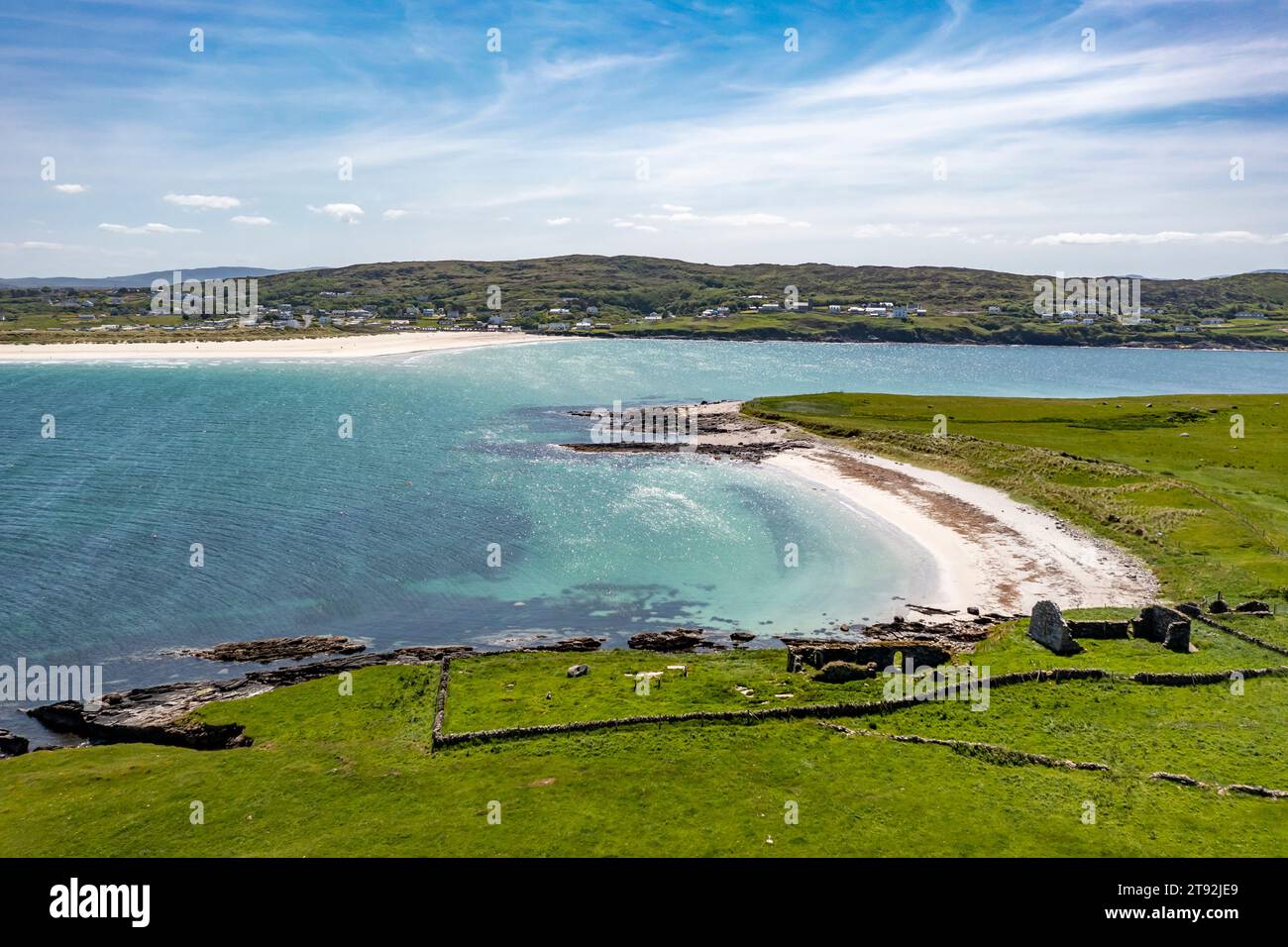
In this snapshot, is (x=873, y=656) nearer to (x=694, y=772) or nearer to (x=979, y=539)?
(x=694, y=772)

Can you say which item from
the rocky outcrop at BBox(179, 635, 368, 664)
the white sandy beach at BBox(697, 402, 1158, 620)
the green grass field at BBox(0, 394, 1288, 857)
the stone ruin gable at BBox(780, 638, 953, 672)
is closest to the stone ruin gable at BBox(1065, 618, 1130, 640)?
the green grass field at BBox(0, 394, 1288, 857)

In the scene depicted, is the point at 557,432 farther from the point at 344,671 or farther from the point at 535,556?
the point at 344,671

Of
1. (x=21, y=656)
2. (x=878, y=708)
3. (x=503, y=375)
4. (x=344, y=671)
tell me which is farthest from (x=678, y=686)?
(x=503, y=375)

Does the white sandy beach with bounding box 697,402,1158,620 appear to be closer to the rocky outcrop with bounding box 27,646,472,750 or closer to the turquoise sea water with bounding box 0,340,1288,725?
the turquoise sea water with bounding box 0,340,1288,725

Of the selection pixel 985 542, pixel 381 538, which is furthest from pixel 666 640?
pixel 985 542

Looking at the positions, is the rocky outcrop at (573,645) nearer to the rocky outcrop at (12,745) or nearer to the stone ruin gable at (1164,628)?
the rocky outcrop at (12,745)

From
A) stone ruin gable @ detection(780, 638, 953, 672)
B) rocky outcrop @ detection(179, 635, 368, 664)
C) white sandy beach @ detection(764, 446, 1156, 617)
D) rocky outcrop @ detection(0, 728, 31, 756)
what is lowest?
rocky outcrop @ detection(0, 728, 31, 756)

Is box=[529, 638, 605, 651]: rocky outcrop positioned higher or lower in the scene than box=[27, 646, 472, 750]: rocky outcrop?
higher

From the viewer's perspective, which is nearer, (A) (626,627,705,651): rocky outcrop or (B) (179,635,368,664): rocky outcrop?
(B) (179,635,368,664): rocky outcrop
